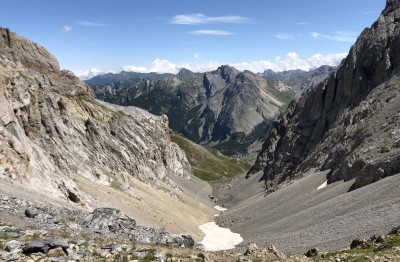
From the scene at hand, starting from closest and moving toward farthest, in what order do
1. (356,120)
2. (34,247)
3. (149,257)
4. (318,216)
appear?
(34,247) < (149,257) < (318,216) < (356,120)

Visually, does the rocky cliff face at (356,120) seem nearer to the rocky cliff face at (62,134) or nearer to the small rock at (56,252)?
the rocky cliff face at (62,134)

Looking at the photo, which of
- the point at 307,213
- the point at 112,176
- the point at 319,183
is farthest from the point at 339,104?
the point at 112,176

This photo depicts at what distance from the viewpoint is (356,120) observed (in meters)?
98.4

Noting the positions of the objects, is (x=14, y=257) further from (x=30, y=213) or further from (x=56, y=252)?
(x=30, y=213)

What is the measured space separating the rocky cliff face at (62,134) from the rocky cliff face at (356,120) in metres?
42.6

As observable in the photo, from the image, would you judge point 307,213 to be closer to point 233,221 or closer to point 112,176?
point 233,221

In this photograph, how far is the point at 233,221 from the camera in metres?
88.2

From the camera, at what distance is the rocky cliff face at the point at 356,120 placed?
74000mm

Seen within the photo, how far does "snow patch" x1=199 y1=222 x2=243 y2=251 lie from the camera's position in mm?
66062

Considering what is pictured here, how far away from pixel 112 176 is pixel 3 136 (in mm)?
35985

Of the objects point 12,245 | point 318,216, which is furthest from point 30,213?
point 318,216

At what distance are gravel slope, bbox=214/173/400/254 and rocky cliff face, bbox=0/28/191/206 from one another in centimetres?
2766

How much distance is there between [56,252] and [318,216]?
146ft

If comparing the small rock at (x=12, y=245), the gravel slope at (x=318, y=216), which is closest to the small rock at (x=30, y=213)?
the small rock at (x=12, y=245)
